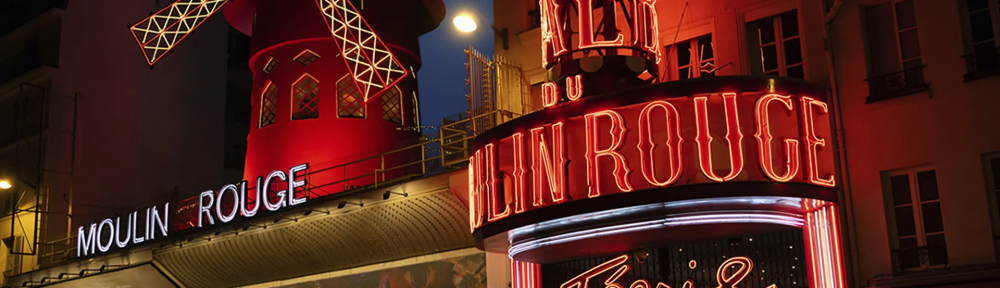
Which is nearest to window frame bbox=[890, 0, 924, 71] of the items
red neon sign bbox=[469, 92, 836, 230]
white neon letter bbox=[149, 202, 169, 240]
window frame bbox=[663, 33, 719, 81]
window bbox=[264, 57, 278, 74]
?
red neon sign bbox=[469, 92, 836, 230]

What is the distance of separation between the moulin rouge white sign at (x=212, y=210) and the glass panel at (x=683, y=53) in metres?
6.00

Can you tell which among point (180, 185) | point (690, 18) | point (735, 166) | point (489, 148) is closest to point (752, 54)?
point (690, 18)

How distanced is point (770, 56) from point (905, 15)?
4.87 ft

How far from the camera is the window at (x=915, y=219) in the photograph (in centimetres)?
879

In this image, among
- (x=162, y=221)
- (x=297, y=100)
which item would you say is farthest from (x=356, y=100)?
(x=162, y=221)

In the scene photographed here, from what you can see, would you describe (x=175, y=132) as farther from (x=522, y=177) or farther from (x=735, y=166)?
(x=735, y=166)

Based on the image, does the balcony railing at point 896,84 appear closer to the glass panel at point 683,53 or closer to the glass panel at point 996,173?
the glass panel at point 996,173

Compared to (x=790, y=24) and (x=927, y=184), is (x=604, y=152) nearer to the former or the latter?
(x=790, y=24)

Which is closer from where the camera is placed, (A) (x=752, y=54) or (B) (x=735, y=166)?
(B) (x=735, y=166)

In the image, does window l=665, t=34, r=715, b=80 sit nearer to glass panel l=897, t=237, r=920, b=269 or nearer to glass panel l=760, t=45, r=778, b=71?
glass panel l=760, t=45, r=778, b=71

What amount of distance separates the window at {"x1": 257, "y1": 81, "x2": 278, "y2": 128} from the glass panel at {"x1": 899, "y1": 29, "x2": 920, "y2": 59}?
11.5 meters

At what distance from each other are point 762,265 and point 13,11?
21.0 metres

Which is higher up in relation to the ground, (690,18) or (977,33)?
(690,18)

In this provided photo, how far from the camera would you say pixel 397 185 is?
42.8ft
